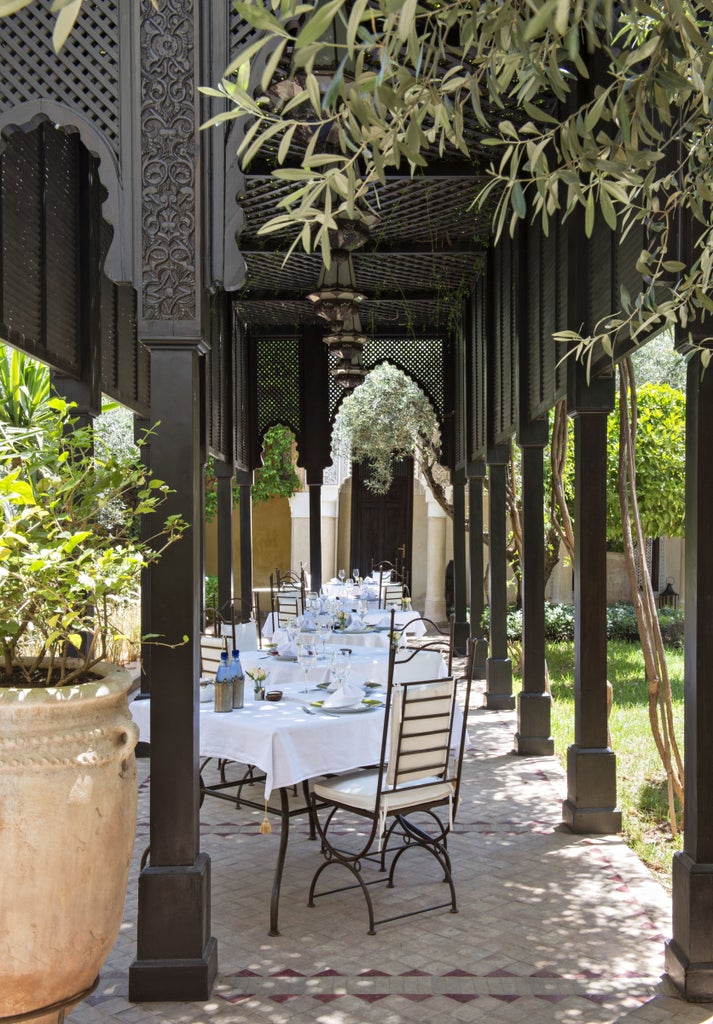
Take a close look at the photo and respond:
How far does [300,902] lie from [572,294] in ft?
11.9

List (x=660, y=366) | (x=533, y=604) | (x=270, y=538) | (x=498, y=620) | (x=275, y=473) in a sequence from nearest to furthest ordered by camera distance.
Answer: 1. (x=533, y=604)
2. (x=498, y=620)
3. (x=660, y=366)
4. (x=275, y=473)
5. (x=270, y=538)

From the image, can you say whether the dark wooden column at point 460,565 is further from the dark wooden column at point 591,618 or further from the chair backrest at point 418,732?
the chair backrest at point 418,732

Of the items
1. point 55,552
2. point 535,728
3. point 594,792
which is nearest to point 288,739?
point 594,792

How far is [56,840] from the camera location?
2516 mm

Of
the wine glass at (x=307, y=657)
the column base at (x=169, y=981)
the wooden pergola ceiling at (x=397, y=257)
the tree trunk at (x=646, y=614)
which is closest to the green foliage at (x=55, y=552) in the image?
the column base at (x=169, y=981)

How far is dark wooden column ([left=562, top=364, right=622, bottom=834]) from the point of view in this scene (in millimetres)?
5711

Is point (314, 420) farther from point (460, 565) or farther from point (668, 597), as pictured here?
point (668, 597)

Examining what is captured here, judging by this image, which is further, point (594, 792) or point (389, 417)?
point (389, 417)

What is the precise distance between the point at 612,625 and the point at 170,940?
14.6m

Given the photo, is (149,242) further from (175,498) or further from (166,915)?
(166,915)

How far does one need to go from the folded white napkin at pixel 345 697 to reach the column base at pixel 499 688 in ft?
16.6

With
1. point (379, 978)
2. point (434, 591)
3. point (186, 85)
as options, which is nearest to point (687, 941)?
point (379, 978)

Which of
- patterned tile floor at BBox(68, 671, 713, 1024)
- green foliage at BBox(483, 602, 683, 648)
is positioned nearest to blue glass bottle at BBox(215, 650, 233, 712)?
patterned tile floor at BBox(68, 671, 713, 1024)

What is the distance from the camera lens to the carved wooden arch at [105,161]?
3.84m
